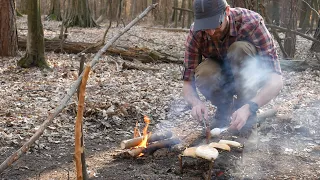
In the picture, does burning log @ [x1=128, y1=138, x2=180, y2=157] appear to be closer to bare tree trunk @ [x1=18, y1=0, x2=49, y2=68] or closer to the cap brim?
the cap brim

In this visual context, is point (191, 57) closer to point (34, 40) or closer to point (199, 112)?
point (199, 112)

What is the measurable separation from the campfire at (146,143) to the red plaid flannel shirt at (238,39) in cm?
60

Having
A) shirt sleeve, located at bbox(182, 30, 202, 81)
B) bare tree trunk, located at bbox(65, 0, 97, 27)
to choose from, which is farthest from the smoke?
bare tree trunk, located at bbox(65, 0, 97, 27)

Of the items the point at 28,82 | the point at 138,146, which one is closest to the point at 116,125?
the point at 138,146

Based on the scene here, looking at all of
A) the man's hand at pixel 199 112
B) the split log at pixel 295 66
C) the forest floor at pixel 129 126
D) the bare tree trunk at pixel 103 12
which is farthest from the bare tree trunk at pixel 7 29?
the bare tree trunk at pixel 103 12

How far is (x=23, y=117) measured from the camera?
14.5ft

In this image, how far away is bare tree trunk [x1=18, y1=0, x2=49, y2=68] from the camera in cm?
692

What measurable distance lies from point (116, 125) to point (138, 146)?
3.19 ft

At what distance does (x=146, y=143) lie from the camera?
3.47 metres

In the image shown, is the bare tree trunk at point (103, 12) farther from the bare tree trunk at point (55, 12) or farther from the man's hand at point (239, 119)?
the man's hand at point (239, 119)

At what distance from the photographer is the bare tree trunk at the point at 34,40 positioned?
6.92m

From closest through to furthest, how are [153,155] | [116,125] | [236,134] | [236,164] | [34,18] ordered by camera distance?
[236,164]
[153,155]
[236,134]
[116,125]
[34,18]

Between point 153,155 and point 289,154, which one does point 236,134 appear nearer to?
point 289,154

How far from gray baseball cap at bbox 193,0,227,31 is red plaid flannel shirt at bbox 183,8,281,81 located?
0.37 meters
